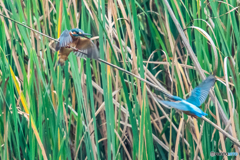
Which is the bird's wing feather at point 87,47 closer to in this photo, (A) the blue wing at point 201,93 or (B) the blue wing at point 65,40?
(B) the blue wing at point 65,40

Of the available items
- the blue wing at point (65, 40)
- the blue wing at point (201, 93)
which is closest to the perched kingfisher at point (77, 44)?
the blue wing at point (65, 40)

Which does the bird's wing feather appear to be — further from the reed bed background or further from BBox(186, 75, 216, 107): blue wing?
BBox(186, 75, 216, 107): blue wing

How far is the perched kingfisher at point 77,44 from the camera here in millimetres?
584

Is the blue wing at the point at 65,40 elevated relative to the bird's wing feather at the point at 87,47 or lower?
elevated

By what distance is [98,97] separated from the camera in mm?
940

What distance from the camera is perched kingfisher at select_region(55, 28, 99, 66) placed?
584mm

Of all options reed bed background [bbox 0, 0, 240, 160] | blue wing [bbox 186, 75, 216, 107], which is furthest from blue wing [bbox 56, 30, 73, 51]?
blue wing [bbox 186, 75, 216, 107]

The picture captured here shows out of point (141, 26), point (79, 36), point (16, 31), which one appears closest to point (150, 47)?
point (141, 26)

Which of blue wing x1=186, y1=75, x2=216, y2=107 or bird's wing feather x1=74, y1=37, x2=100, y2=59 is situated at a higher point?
bird's wing feather x1=74, y1=37, x2=100, y2=59

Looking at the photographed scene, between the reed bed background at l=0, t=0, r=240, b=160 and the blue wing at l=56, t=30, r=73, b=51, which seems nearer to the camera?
the blue wing at l=56, t=30, r=73, b=51

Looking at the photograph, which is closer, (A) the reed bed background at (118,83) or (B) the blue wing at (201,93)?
(B) the blue wing at (201,93)

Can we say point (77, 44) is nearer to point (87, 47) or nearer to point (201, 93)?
point (87, 47)

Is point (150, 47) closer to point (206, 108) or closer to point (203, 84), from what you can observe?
point (206, 108)

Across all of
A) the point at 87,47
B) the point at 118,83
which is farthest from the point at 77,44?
the point at 118,83
